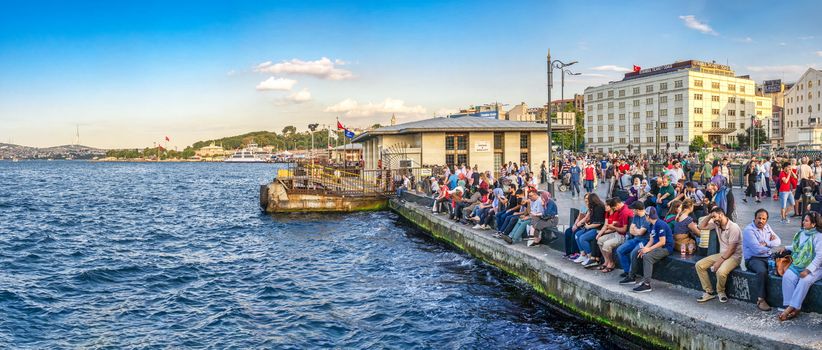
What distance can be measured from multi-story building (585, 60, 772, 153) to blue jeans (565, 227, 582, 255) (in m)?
102

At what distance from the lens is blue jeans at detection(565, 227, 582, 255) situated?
14461 millimetres

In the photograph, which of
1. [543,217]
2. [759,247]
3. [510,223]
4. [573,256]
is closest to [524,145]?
[510,223]

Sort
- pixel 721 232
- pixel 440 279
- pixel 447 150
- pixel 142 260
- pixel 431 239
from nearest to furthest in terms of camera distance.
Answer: pixel 721 232 → pixel 440 279 → pixel 142 260 → pixel 431 239 → pixel 447 150

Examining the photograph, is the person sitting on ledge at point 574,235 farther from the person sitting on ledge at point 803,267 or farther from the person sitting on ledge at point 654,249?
the person sitting on ledge at point 803,267

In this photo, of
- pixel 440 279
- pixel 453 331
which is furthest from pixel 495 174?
pixel 453 331

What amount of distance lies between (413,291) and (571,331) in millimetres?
5392

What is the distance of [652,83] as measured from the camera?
388 ft

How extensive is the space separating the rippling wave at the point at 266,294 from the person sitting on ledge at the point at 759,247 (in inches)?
112

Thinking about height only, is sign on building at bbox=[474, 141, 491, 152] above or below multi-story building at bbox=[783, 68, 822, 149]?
below

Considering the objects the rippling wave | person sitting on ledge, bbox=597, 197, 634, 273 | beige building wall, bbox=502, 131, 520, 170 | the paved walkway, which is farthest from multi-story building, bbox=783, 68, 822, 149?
person sitting on ledge, bbox=597, 197, 634, 273

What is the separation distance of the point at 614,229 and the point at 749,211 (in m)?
10.4

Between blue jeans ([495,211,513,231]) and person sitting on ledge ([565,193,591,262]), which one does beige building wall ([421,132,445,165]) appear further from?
person sitting on ledge ([565,193,591,262])

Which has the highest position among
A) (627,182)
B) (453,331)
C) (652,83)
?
(652,83)

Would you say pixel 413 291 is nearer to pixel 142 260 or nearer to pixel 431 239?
pixel 431 239
